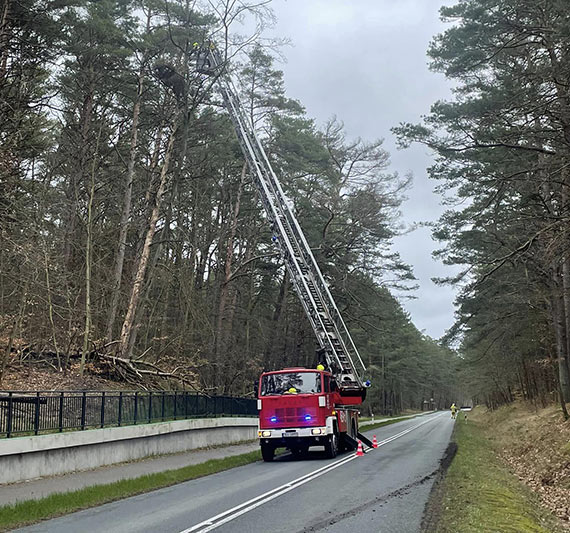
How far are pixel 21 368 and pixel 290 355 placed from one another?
2432 centimetres

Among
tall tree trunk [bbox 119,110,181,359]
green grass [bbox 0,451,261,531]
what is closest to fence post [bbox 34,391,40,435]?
green grass [bbox 0,451,261,531]

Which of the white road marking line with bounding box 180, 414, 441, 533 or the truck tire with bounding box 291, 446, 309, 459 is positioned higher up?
Answer: the truck tire with bounding box 291, 446, 309, 459

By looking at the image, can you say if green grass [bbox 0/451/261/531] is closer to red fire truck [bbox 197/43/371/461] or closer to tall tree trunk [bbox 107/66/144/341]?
red fire truck [bbox 197/43/371/461]

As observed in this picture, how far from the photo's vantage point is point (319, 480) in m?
14.4

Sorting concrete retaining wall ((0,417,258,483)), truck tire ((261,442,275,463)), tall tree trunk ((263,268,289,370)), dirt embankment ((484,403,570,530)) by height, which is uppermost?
tall tree trunk ((263,268,289,370))

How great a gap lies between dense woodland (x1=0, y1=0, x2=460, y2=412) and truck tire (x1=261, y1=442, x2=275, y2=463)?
5.55 meters

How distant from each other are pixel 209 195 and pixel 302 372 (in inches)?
828

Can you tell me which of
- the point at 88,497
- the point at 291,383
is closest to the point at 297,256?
the point at 291,383

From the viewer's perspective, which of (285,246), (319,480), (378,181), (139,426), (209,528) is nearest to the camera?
(209,528)

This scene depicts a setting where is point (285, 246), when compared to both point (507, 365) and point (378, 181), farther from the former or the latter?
point (507, 365)

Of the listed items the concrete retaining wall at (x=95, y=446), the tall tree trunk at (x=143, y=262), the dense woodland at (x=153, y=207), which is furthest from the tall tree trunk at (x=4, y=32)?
the concrete retaining wall at (x=95, y=446)

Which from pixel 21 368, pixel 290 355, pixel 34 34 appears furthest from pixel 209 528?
pixel 290 355

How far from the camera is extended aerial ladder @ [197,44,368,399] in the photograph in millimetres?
22875

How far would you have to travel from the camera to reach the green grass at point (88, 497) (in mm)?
9883
